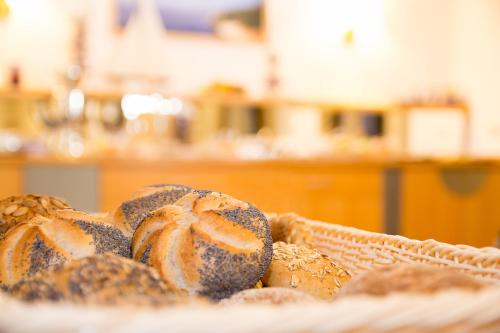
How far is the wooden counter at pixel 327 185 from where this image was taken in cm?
293

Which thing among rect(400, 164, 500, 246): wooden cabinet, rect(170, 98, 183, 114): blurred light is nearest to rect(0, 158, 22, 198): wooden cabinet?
rect(170, 98, 183, 114): blurred light

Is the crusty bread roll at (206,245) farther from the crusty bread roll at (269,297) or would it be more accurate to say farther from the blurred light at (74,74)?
the blurred light at (74,74)

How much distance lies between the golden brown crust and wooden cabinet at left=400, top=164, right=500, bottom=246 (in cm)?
316

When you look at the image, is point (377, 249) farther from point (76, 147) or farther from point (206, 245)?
point (76, 147)

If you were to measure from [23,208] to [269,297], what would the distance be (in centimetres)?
36

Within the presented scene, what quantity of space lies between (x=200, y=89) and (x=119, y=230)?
4.13m

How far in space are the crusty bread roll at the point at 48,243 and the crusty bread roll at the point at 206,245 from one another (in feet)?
0.16

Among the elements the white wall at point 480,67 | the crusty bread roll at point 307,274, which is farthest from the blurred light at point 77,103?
the crusty bread roll at point 307,274

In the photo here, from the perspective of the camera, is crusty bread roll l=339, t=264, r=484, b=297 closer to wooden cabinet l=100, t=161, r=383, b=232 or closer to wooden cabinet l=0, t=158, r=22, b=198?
wooden cabinet l=100, t=161, r=383, b=232

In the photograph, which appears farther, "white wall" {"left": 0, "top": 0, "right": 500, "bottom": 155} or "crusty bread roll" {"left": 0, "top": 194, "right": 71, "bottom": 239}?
"white wall" {"left": 0, "top": 0, "right": 500, "bottom": 155}

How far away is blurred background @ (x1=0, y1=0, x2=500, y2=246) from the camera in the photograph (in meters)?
3.28

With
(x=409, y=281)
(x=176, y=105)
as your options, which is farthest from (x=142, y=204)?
(x=176, y=105)

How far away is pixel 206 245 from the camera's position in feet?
2.09

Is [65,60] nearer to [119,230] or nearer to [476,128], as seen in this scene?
[476,128]
